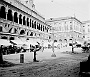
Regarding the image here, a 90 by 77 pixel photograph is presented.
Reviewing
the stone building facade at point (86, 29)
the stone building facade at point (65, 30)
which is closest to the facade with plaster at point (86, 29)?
the stone building facade at point (86, 29)

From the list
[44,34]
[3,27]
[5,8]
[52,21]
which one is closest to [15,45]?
[3,27]

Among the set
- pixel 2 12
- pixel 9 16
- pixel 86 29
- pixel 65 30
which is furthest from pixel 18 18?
pixel 86 29

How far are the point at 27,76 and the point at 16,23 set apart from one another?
841 inches

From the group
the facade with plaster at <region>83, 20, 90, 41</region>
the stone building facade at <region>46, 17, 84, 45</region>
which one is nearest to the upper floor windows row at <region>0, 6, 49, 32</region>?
Answer: the stone building facade at <region>46, 17, 84, 45</region>

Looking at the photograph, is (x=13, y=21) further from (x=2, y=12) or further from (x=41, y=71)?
(x=41, y=71)

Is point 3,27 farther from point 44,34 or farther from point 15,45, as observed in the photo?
point 44,34

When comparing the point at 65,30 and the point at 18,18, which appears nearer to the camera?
the point at 18,18

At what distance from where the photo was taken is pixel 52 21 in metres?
61.0

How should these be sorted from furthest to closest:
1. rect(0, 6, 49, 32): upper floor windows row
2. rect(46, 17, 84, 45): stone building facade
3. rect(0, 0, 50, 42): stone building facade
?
rect(46, 17, 84, 45): stone building facade → rect(0, 6, 49, 32): upper floor windows row → rect(0, 0, 50, 42): stone building facade

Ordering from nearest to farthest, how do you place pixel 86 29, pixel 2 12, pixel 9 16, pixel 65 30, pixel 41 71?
pixel 41 71
pixel 2 12
pixel 9 16
pixel 65 30
pixel 86 29

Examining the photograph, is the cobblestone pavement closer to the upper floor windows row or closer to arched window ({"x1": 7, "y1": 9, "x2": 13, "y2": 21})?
the upper floor windows row

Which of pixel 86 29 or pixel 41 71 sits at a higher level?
pixel 86 29

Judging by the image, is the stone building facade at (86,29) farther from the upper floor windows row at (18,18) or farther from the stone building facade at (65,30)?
the upper floor windows row at (18,18)

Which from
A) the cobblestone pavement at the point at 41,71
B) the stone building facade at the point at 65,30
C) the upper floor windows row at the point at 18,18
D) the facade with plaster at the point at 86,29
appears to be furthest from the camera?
the facade with plaster at the point at 86,29
